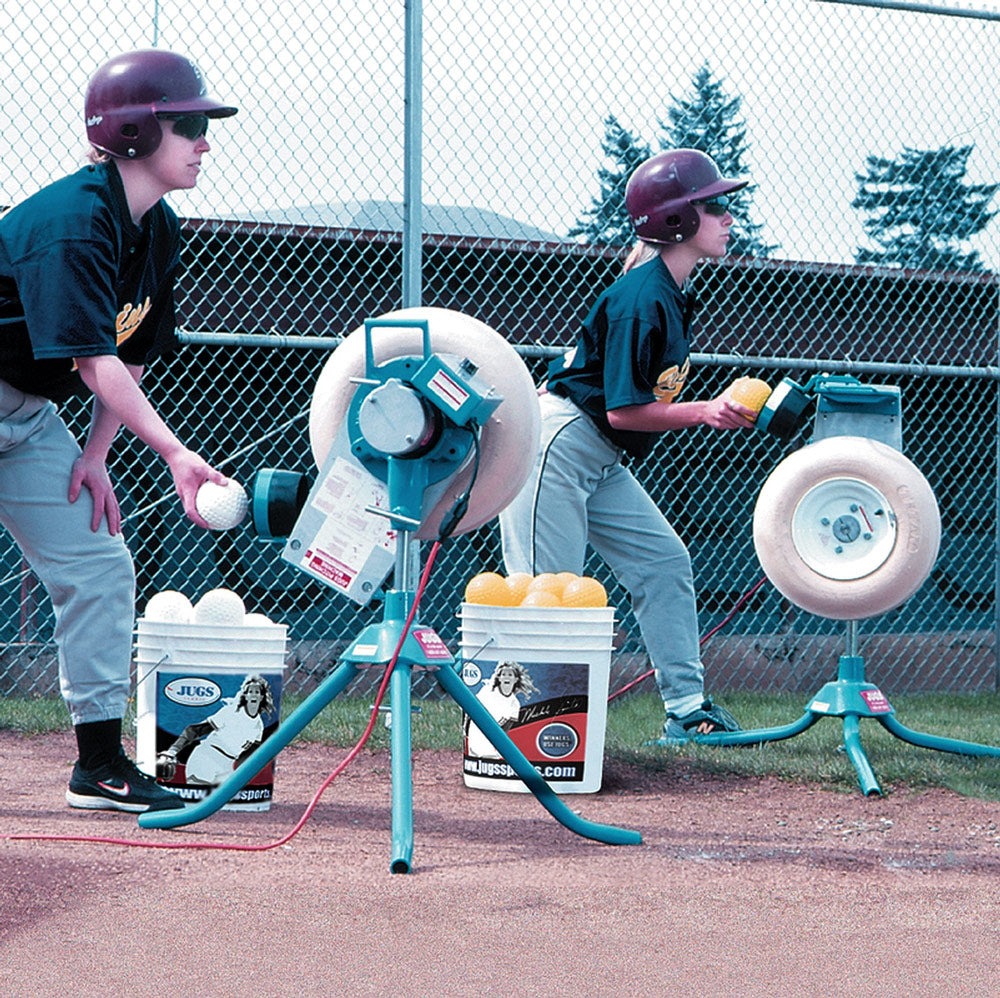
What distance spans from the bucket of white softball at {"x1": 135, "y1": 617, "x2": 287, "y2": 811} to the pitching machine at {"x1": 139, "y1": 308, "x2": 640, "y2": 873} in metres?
0.24

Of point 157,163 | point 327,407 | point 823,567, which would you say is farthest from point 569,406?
point 157,163

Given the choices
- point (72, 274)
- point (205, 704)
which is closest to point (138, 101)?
point (72, 274)

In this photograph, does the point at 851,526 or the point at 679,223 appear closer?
the point at 851,526

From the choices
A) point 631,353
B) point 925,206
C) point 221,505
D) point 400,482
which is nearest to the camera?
point 221,505

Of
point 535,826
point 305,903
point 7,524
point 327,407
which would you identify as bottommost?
point 535,826

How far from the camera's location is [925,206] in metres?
Result: 6.93

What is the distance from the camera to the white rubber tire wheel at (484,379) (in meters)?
3.04

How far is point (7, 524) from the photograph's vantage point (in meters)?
3.26

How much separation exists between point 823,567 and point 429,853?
5.85 ft

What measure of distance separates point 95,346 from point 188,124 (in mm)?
636

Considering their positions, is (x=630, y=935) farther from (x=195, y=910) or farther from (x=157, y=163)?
(x=157, y=163)

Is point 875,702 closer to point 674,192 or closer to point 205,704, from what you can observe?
point 674,192

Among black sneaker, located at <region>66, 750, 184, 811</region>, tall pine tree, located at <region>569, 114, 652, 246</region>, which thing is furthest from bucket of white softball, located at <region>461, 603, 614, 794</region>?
tall pine tree, located at <region>569, 114, 652, 246</region>

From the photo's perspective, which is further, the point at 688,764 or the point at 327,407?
the point at 688,764
